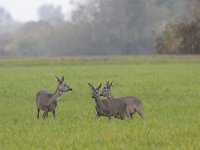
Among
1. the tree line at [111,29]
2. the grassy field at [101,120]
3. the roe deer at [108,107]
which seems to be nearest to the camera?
the grassy field at [101,120]

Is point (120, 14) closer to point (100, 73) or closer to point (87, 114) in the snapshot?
point (100, 73)

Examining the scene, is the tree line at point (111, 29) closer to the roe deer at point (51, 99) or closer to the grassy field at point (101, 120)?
the grassy field at point (101, 120)

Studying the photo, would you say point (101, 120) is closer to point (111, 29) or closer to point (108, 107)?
point (108, 107)

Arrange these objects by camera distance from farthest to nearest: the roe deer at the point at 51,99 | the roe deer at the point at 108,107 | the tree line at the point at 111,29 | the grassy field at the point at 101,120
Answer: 1. the tree line at the point at 111,29
2. the roe deer at the point at 51,99
3. the roe deer at the point at 108,107
4. the grassy field at the point at 101,120

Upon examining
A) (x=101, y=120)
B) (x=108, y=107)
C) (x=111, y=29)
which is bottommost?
(x=101, y=120)

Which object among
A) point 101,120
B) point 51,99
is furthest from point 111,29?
point 101,120

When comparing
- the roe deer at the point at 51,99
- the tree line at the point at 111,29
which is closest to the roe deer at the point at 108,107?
the roe deer at the point at 51,99

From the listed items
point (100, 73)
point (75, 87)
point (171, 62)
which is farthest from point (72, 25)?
point (75, 87)

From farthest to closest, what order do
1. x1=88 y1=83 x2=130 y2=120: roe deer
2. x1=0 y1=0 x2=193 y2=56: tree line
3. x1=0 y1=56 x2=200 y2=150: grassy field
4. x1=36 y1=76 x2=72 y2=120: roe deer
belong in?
x1=0 y1=0 x2=193 y2=56: tree line
x1=36 y1=76 x2=72 y2=120: roe deer
x1=88 y1=83 x2=130 y2=120: roe deer
x1=0 y1=56 x2=200 y2=150: grassy field

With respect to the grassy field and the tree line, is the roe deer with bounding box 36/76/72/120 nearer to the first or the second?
the grassy field

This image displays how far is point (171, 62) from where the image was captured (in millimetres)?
53594

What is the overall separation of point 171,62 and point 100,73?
604 inches

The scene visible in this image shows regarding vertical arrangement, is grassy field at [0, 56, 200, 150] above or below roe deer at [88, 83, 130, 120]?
below

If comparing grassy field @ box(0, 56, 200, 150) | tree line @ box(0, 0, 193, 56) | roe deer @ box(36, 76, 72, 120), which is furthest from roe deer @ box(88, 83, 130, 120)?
tree line @ box(0, 0, 193, 56)
